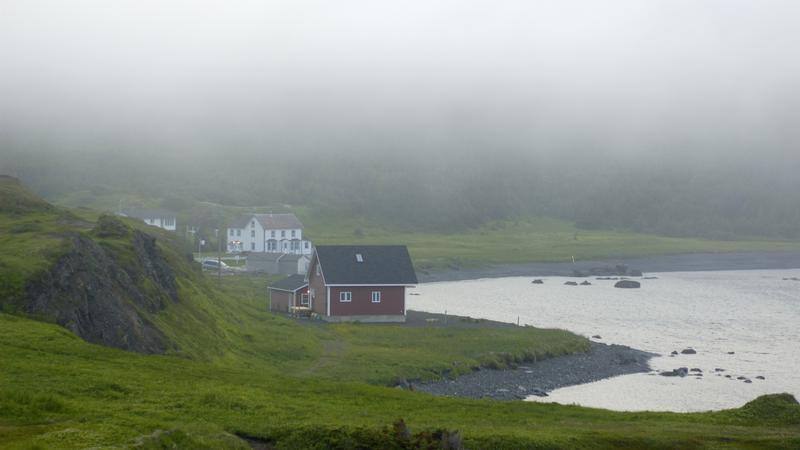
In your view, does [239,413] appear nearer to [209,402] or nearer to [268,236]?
[209,402]

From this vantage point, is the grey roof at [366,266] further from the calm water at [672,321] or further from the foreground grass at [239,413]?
the foreground grass at [239,413]

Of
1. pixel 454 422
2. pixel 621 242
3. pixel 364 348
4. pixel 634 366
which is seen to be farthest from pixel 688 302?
pixel 621 242

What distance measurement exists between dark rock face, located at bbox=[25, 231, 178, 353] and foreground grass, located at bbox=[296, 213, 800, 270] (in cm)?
9268

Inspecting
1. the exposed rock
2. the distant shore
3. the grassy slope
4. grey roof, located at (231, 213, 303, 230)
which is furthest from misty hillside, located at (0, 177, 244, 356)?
the grassy slope

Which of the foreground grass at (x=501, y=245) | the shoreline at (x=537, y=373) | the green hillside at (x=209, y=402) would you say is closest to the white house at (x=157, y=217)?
the foreground grass at (x=501, y=245)

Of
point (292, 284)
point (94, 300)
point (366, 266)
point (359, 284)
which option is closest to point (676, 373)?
point (359, 284)

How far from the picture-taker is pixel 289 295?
230 ft

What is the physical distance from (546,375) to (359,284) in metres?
Result: 17.3

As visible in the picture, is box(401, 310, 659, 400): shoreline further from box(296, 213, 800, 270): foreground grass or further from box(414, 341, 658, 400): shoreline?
box(296, 213, 800, 270): foreground grass

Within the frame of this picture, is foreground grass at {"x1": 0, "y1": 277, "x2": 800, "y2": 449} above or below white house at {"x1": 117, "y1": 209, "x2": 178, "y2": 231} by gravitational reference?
below

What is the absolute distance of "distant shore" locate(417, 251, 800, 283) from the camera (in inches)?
5128

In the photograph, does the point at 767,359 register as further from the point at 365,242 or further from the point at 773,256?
the point at 773,256

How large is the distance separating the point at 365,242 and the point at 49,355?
13426 cm

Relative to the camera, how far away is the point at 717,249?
177375 mm
